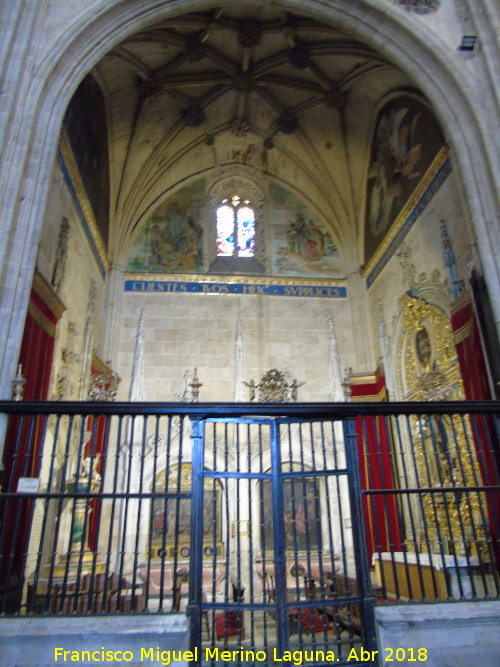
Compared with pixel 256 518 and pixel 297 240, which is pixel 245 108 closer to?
pixel 297 240

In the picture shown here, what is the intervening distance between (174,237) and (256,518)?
7459mm

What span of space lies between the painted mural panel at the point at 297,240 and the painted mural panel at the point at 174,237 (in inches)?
80.7

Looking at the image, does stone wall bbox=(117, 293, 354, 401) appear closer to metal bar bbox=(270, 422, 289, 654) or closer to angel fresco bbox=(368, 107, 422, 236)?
angel fresco bbox=(368, 107, 422, 236)

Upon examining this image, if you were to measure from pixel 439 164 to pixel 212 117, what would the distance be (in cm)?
680

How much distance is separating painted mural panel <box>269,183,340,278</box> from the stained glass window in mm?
635

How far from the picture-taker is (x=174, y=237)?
13.9 metres

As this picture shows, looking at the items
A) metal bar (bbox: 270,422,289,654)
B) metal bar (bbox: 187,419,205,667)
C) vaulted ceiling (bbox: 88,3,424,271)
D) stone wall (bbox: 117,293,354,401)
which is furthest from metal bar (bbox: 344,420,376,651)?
vaulted ceiling (bbox: 88,3,424,271)

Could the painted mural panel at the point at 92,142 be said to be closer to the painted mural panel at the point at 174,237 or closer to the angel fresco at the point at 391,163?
the painted mural panel at the point at 174,237

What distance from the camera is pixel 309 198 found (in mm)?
14570

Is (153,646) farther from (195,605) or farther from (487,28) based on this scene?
(487,28)

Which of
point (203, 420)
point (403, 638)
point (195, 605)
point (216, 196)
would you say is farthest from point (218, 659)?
point (216, 196)

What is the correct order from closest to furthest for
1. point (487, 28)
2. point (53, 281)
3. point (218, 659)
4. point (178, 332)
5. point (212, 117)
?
point (218, 659)
point (487, 28)
point (53, 281)
point (178, 332)
point (212, 117)

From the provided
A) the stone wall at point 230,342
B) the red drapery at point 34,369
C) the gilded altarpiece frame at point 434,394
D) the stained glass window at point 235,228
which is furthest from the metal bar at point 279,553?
the stained glass window at point 235,228

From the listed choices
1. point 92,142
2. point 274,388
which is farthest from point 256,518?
point 92,142
